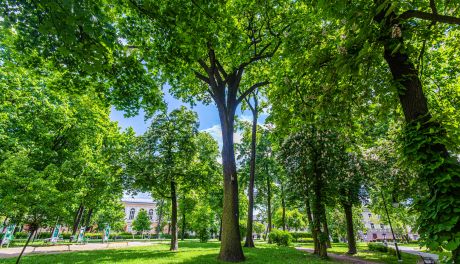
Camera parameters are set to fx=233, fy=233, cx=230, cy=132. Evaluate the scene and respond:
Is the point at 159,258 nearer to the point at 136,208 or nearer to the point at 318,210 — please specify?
the point at 318,210

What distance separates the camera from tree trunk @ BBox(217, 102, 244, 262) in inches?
415

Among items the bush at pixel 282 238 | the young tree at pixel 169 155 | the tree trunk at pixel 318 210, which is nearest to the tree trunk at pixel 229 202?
the tree trunk at pixel 318 210

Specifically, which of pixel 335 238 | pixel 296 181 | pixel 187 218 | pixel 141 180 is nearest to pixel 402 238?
pixel 335 238

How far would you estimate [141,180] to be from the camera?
58.4 ft

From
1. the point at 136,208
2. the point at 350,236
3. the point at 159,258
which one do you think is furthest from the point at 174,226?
the point at 136,208

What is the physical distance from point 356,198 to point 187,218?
30891 mm

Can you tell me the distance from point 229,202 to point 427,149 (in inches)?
337

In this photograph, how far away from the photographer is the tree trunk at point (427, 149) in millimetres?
3973

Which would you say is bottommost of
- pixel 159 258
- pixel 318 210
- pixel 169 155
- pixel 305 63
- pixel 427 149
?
pixel 159 258

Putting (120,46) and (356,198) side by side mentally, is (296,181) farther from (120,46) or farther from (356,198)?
(120,46)

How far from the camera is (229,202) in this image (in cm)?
1151

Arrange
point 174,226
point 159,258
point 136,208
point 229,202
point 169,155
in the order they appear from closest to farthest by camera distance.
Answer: point 229,202
point 159,258
point 174,226
point 169,155
point 136,208

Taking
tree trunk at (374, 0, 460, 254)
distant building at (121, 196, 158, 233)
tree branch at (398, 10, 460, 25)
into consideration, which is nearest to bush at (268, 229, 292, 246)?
tree trunk at (374, 0, 460, 254)

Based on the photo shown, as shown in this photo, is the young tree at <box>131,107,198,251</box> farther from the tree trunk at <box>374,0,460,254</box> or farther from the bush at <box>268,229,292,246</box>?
the tree trunk at <box>374,0,460,254</box>
